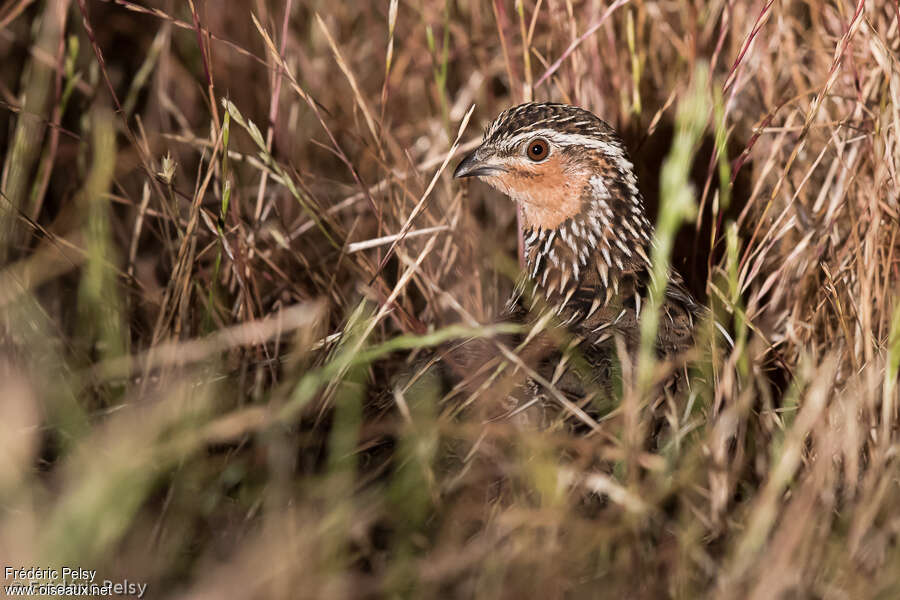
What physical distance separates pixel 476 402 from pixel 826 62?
1954mm

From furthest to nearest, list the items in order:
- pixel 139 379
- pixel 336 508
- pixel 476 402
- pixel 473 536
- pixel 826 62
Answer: pixel 826 62 → pixel 139 379 → pixel 476 402 → pixel 473 536 → pixel 336 508

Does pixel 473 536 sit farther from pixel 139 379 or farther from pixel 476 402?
pixel 139 379

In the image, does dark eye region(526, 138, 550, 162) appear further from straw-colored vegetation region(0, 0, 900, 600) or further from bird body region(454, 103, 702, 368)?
straw-colored vegetation region(0, 0, 900, 600)

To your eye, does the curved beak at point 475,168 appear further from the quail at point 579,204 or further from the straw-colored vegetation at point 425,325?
the straw-colored vegetation at point 425,325

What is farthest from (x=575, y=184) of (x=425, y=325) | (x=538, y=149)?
(x=425, y=325)

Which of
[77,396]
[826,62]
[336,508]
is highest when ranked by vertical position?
[826,62]

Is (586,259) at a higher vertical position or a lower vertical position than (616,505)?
higher

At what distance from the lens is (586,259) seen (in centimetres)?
320

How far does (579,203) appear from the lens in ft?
10.5

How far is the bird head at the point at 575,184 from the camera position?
3150 millimetres

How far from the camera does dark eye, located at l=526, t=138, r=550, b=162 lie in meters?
3.17

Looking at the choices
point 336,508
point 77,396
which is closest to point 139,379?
point 77,396

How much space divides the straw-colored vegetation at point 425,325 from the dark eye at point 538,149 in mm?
249

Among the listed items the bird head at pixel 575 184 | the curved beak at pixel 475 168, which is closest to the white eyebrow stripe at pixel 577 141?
the bird head at pixel 575 184
